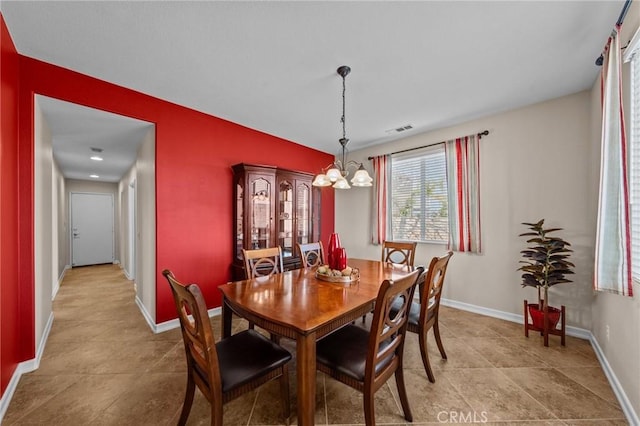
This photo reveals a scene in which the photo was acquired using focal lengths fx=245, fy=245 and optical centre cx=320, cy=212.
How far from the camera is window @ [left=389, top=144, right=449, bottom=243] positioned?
11.8ft

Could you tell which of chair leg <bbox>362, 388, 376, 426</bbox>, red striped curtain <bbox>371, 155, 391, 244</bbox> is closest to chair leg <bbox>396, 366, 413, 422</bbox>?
chair leg <bbox>362, 388, 376, 426</bbox>

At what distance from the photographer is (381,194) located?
13.6ft

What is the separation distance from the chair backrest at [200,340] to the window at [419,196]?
11.0ft

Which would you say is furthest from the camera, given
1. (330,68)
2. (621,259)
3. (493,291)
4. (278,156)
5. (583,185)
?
(278,156)

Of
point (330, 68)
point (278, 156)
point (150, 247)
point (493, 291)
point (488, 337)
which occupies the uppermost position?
point (330, 68)

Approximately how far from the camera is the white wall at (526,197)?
255 centimetres

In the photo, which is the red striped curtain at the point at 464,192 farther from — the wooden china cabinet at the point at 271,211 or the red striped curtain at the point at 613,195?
the wooden china cabinet at the point at 271,211

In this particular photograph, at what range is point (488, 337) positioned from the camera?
2.56 m

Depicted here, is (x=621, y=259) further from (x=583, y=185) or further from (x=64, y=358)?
(x=64, y=358)

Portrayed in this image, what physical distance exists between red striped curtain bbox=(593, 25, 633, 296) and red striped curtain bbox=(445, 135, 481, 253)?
1.45 metres

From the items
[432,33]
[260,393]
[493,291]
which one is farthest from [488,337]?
[432,33]

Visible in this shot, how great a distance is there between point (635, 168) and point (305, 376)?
7.88 ft

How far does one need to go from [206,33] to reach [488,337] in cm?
375

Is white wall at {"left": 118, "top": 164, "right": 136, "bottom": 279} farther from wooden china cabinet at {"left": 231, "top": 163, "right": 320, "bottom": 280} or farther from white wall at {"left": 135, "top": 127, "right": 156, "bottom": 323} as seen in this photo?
wooden china cabinet at {"left": 231, "top": 163, "right": 320, "bottom": 280}
